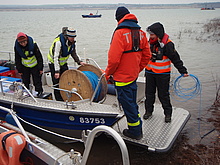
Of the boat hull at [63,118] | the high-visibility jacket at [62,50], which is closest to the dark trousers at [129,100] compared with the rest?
the boat hull at [63,118]

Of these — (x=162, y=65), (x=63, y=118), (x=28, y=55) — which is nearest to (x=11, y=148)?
(x=63, y=118)

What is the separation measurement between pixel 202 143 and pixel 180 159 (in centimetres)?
75

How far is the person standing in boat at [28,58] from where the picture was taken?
4.66 metres

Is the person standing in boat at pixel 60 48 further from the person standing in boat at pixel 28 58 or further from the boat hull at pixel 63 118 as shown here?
the boat hull at pixel 63 118

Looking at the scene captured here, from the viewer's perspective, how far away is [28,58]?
15.9 ft

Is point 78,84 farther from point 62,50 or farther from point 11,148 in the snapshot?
point 11,148

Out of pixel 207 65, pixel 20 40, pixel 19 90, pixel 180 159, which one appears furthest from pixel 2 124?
pixel 207 65

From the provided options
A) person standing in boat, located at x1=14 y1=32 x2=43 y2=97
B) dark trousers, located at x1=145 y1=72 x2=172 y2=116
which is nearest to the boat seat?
person standing in boat, located at x1=14 y1=32 x2=43 y2=97

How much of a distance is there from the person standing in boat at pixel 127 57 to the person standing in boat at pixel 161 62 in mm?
396

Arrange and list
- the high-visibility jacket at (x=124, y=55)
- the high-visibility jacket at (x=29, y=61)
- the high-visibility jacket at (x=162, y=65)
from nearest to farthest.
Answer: the high-visibility jacket at (x=124, y=55) < the high-visibility jacket at (x=162, y=65) < the high-visibility jacket at (x=29, y=61)

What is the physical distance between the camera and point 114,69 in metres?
3.40

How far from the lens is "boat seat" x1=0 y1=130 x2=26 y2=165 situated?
288 cm

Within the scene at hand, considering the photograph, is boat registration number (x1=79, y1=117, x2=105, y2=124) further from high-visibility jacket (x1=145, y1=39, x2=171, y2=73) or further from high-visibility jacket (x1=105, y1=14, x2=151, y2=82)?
high-visibility jacket (x1=145, y1=39, x2=171, y2=73)

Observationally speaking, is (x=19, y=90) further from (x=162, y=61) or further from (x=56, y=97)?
(x=162, y=61)
